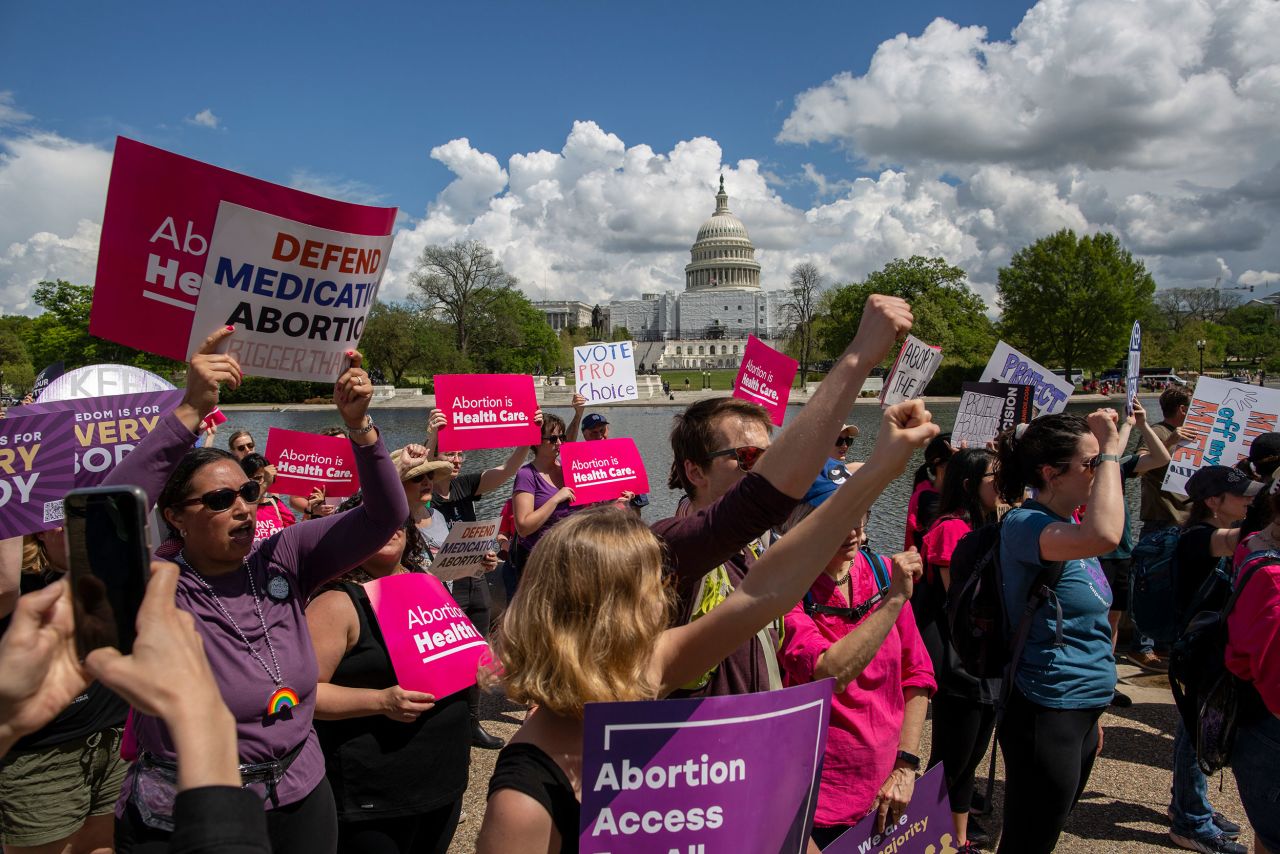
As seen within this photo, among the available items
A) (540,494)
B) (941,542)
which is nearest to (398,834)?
(941,542)

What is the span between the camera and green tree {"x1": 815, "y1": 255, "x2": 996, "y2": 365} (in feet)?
198

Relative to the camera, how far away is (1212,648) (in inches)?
115

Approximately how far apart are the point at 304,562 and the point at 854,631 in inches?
63.8

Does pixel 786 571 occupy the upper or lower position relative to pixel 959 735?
upper

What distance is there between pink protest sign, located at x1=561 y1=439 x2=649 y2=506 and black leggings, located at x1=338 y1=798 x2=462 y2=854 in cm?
324

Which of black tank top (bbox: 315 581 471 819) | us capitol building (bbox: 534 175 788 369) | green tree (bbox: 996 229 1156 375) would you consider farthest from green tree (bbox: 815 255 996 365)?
black tank top (bbox: 315 581 471 819)

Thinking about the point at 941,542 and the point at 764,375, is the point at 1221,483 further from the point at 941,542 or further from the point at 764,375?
the point at 764,375

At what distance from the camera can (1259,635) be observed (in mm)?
2580

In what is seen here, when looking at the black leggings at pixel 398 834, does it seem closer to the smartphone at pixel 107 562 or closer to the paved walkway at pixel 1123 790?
the paved walkway at pixel 1123 790

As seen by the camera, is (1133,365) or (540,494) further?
(1133,365)

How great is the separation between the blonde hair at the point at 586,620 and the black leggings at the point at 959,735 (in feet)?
7.54

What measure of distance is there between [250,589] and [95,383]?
2.02 meters

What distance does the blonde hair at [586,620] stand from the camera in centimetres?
161

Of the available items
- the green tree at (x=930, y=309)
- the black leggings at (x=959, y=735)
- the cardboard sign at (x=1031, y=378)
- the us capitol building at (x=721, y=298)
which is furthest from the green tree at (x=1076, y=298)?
the us capitol building at (x=721, y=298)
